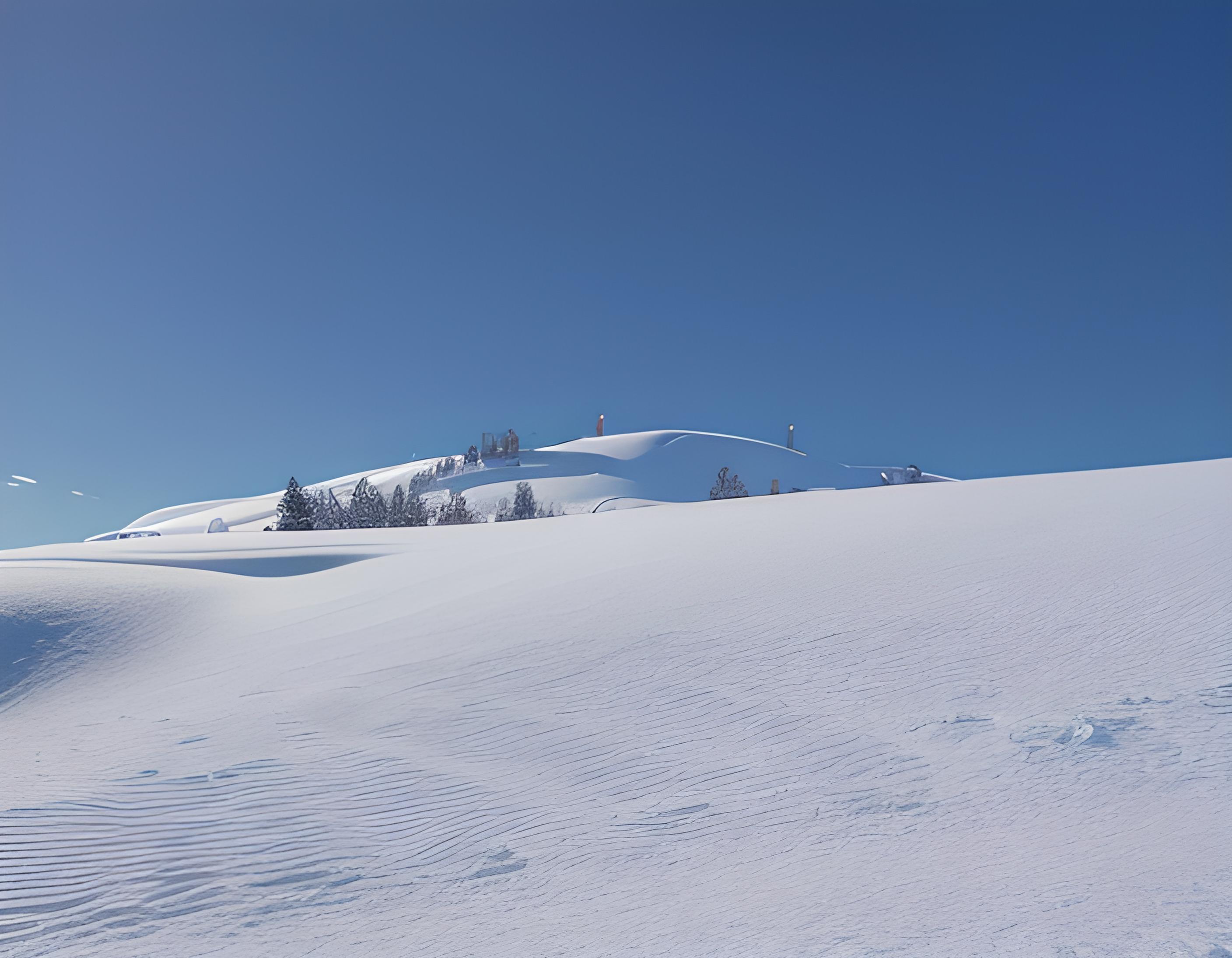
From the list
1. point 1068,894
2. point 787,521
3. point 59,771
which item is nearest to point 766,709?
point 1068,894

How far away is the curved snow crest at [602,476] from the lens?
64.2m

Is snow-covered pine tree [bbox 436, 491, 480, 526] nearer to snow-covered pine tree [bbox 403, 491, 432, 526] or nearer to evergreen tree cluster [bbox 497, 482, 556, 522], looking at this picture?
snow-covered pine tree [bbox 403, 491, 432, 526]

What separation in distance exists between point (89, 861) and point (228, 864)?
2.55 ft

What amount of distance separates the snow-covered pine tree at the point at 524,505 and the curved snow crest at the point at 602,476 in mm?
6919

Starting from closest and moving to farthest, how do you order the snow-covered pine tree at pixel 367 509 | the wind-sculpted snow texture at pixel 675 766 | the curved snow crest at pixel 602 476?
the wind-sculpted snow texture at pixel 675 766 → the snow-covered pine tree at pixel 367 509 → the curved snow crest at pixel 602 476

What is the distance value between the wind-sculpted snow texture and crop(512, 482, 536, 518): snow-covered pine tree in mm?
33474

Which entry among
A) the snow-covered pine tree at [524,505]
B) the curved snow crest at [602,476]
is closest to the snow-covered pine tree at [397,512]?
the snow-covered pine tree at [524,505]

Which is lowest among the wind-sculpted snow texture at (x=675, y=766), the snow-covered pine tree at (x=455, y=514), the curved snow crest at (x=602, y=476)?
A: the wind-sculpted snow texture at (x=675, y=766)

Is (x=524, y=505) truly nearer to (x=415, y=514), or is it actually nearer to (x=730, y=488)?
(x=415, y=514)

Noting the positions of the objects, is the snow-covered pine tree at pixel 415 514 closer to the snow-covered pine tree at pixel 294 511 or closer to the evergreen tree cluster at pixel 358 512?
the evergreen tree cluster at pixel 358 512

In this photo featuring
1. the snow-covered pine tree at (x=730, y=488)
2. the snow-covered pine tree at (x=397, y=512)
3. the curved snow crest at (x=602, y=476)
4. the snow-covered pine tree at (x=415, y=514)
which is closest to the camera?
the snow-covered pine tree at (x=397, y=512)

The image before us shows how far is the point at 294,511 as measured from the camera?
3256 cm

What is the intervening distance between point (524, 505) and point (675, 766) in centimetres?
4051

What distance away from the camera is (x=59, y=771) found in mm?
5191
